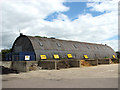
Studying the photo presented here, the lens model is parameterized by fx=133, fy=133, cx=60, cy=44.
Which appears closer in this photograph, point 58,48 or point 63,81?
point 63,81

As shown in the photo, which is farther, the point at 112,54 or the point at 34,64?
the point at 112,54

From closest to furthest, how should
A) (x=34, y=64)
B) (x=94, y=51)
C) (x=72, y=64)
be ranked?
1. (x=34, y=64)
2. (x=72, y=64)
3. (x=94, y=51)

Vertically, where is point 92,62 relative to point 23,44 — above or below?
below

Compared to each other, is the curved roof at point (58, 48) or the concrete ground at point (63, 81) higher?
the curved roof at point (58, 48)

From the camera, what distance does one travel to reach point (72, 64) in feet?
88.6

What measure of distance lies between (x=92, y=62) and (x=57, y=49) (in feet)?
30.4

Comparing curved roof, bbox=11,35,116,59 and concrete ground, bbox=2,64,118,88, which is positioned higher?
curved roof, bbox=11,35,116,59

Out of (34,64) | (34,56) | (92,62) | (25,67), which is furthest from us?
(92,62)

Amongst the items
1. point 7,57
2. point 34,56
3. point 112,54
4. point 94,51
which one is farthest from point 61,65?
point 112,54

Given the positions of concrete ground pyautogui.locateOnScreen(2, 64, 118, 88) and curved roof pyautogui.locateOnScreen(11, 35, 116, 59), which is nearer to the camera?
concrete ground pyautogui.locateOnScreen(2, 64, 118, 88)

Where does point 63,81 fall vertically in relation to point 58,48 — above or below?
below

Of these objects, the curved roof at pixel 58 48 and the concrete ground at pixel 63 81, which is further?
the curved roof at pixel 58 48

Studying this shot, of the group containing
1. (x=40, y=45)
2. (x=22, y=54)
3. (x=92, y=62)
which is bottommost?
(x=92, y=62)

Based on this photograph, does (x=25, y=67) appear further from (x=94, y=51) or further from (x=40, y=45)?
(x=94, y=51)
